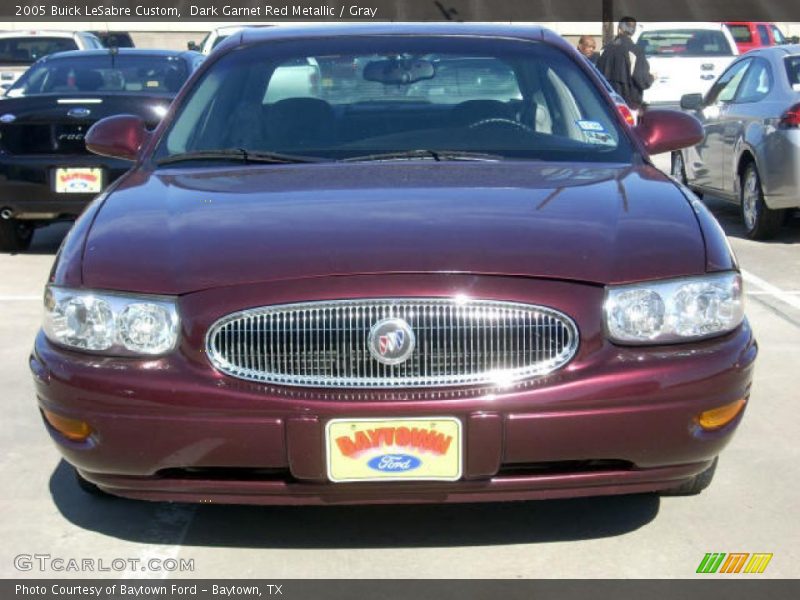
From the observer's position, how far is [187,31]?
133 feet

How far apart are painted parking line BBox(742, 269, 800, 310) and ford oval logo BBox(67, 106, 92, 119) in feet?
14.5

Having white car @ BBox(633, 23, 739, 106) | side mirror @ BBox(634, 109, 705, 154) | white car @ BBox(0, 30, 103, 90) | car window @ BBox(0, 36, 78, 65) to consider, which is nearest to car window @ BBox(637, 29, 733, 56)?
white car @ BBox(633, 23, 739, 106)

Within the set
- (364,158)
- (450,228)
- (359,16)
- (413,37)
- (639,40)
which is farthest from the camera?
(359,16)

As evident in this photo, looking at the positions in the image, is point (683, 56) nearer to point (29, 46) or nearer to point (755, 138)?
point (29, 46)

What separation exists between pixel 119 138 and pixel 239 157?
0.73 m

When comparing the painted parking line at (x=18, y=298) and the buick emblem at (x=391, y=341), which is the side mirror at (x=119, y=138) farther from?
the painted parking line at (x=18, y=298)

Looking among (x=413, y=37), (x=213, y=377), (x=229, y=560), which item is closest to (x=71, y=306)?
(x=213, y=377)

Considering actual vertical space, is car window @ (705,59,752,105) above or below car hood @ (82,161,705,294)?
below

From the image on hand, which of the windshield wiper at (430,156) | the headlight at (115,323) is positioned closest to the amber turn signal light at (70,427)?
the headlight at (115,323)

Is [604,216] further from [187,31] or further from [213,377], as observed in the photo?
[187,31]

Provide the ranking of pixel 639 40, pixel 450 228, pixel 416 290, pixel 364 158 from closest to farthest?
pixel 416 290, pixel 450 228, pixel 364 158, pixel 639 40

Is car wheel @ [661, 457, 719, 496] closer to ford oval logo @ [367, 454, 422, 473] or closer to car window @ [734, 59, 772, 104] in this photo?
ford oval logo @ [367, 454, 422, 473]

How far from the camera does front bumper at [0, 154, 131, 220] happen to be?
9.47 m

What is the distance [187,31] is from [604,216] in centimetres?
3787
